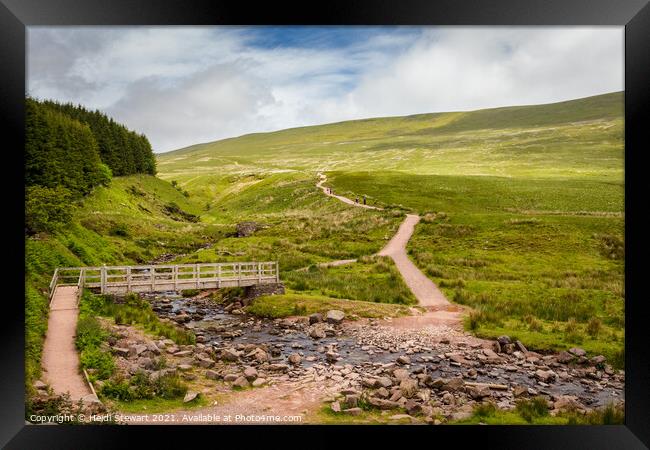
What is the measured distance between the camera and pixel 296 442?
27.5ft

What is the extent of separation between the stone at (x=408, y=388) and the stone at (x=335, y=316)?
10.9 feet

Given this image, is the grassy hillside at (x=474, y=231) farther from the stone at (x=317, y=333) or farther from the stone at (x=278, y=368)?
the stone at (x=278, y=368)

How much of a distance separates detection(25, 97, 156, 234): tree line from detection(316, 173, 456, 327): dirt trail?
23.9 feet

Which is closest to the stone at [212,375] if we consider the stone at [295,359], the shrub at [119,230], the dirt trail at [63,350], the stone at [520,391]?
the stone at [295,359]

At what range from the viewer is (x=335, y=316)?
12.5 meters

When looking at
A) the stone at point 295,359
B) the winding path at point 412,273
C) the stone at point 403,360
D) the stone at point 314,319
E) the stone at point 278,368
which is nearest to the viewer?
the stone at point 278,368

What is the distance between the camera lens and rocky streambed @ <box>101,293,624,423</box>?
29.9 ft

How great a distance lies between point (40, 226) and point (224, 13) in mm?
6687

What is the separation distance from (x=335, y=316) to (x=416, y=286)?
3122mm

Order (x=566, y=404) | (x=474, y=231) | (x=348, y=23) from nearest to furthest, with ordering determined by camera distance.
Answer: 1. (x=348, y=23)
2. (x=566, y=404)
3. (x=474, y=231)

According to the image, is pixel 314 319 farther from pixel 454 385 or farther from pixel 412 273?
pixel 454 385

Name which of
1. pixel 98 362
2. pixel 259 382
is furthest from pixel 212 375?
pixel 98 362

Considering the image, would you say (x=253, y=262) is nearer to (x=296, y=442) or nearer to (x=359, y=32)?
(x=296, y=442)

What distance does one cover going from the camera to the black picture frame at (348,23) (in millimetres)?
8242
